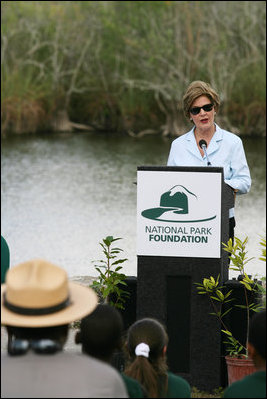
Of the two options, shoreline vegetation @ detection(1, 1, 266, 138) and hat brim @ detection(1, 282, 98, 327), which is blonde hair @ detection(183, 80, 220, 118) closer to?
hat brim @ detection(1, 282, 98, 327)

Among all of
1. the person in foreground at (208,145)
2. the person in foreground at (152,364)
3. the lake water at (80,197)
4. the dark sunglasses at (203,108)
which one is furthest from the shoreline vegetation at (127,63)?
the person in foreground at (152,364)

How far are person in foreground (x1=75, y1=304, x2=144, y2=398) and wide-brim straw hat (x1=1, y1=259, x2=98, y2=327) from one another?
0.26m

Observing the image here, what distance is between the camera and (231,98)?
37.1 metres

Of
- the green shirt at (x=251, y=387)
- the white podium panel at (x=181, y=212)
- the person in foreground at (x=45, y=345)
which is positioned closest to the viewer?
the person in foreground at (x=45, y=345)

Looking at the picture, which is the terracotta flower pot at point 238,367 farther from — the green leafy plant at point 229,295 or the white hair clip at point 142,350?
the white hair clip at point 142,350

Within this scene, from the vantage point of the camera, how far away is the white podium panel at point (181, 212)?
591 centimetres

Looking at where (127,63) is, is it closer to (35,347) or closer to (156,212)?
(156,212)

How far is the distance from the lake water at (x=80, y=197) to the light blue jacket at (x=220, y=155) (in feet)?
16.1

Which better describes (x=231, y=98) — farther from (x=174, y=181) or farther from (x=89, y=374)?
(x=89, y=374)

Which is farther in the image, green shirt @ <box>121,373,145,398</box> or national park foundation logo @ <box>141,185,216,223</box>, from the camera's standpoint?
national park foundation logo @ <box>141,185,216,223</box>

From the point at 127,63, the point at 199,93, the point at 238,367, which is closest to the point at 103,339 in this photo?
the point at 238,367

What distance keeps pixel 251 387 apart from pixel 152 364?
0.61 m

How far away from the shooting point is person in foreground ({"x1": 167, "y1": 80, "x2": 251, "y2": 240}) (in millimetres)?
6293

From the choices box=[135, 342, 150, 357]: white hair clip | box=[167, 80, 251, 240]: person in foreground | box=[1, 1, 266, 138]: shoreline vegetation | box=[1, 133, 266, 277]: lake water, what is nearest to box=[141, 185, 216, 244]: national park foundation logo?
box=[167, 80, 251, 240]: person in foreground
